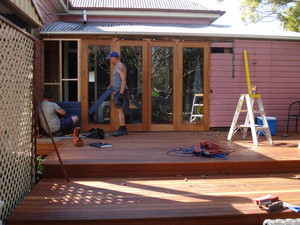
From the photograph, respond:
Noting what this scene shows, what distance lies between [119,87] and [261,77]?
131 inches

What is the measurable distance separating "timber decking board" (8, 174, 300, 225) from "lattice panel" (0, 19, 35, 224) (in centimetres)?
18

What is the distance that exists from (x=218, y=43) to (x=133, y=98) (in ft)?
7.47

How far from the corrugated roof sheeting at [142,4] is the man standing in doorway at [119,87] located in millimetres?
3659

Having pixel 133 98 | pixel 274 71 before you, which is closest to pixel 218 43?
pixel 274 71

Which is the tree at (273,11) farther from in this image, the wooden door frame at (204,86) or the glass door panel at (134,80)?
the glass door panel at (134,80)

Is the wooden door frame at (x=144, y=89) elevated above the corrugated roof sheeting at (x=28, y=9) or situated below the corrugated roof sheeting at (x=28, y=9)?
A: below

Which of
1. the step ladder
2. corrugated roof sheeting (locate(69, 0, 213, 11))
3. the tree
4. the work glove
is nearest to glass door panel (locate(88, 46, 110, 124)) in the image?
the work glove

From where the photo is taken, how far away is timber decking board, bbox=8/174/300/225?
2662 millimetres

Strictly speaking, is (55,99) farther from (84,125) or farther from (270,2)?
(270,2)

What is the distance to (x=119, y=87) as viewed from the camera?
613cm

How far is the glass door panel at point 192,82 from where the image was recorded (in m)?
6.85

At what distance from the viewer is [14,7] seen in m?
4.46

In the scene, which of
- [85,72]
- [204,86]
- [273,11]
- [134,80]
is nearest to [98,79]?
[85,72]

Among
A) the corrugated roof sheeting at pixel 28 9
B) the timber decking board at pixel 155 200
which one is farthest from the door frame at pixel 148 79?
the timber decking board at pixel 155 200
